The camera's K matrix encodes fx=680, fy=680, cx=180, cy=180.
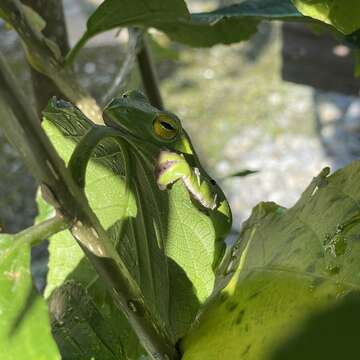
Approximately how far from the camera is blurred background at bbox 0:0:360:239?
5.51 ft

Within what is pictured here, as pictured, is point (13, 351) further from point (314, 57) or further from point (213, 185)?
point (314, 57)

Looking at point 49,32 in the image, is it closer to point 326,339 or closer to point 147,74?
point 147,74

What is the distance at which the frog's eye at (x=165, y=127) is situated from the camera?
1.28 ft

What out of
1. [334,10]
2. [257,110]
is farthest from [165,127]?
[257,110]

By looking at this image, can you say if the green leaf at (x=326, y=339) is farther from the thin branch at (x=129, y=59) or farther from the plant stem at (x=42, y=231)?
the thin branch at (x=129, y=59)

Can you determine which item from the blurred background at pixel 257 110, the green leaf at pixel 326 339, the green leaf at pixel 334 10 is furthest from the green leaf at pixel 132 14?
the blurred background at pixel 257 110

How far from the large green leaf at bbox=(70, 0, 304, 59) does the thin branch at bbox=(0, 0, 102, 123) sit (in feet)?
0.07

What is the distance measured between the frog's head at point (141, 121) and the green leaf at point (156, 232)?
2cm

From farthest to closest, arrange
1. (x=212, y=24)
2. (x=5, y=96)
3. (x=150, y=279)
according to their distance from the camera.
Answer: (x=212, y=24)
(x=150, y=279)
(x=5, y=96)

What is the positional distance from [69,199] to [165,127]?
9 centimetres

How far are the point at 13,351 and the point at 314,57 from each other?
4.68ft

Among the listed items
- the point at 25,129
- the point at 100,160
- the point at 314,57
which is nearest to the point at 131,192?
the point at 100,160

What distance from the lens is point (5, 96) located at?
294mm

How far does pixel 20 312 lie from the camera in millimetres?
318
